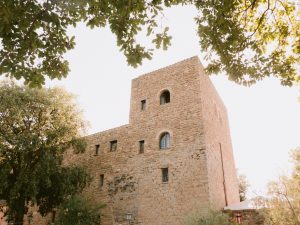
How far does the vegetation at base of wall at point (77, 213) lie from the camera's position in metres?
13.7

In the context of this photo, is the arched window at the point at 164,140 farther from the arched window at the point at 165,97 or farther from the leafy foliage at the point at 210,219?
the leafy foliage at the point at 210,219

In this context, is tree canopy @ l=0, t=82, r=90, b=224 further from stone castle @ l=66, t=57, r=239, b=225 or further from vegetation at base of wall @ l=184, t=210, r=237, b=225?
vegetation at base of wall @ l=184, t=210, r=237, b=225

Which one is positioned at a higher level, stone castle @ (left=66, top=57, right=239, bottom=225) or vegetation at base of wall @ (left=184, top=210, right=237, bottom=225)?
stone castle @ (left=66, top=57, right=239, bottom=225)

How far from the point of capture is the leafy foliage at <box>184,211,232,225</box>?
1101 centimetres

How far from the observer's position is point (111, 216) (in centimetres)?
1527

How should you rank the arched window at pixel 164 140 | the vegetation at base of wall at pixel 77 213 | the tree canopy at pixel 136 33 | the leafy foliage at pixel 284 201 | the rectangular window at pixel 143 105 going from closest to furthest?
1. the tree canopy at pixel 136 33
2. the leafy foliage at pixel 284 201
3. the vegetation at base of wall at pixel 77 213
4. the arched window at pixel 164 140
5. the rectangular window at pixel 143 105

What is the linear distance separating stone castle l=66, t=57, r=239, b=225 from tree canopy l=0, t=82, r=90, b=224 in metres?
2.58

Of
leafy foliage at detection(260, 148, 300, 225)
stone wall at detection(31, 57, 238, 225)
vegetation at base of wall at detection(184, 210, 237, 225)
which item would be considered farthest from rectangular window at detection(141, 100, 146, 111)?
leafy foliage at detection(260, 148, 300, 225)

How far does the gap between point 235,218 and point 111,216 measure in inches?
266

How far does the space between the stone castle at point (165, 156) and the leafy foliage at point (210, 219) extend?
1.91 ft

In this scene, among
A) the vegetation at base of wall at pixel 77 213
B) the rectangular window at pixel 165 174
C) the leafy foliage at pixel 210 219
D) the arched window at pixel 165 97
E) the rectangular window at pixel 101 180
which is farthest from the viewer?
the arched window at pixel 165 97

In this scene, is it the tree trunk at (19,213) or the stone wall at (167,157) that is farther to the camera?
the stone wall at (167,157)

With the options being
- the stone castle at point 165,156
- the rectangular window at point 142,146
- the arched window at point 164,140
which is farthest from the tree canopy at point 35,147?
the arched window at point 164,140

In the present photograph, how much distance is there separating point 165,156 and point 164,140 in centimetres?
114
